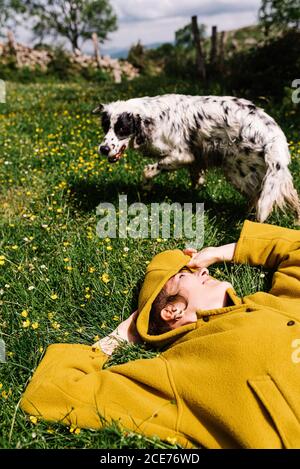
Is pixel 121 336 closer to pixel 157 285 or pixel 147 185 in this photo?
pixel 157 285

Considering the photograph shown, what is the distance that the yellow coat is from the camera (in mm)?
2352

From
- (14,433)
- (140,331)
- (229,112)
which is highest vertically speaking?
(229,112)

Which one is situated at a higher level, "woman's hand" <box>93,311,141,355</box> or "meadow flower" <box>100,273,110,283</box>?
"meadow flower" <box>100,273,110,283</box>

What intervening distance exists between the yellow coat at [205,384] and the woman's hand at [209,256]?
53 centimetres

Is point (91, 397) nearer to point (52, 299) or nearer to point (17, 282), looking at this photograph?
point (52, 299)

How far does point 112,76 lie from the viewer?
866 inches

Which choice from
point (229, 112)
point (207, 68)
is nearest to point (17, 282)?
point (229, 112)

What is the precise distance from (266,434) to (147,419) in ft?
2.07

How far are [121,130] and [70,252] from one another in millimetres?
1818

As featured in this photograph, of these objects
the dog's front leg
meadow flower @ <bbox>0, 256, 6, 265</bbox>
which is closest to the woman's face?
meadow flower @ <bbox>0, 256, 6, 265</bbox>

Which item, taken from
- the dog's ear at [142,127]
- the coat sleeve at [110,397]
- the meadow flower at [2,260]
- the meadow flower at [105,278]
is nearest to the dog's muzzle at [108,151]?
the dog's ear at [142,127]

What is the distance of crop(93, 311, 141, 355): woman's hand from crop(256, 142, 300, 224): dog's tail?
1.83 metres

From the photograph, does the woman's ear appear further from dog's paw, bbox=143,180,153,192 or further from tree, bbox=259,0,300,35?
tree, bbox=259,0,300,35

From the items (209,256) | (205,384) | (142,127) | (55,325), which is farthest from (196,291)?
(142,127)
